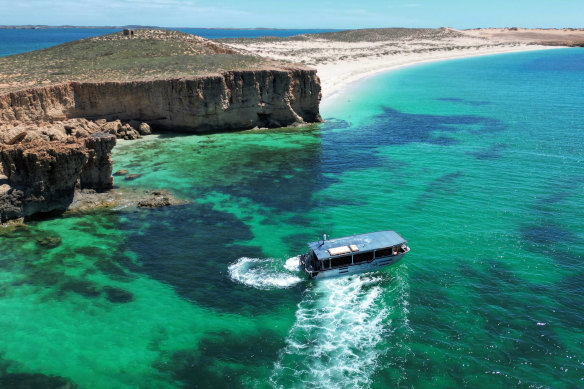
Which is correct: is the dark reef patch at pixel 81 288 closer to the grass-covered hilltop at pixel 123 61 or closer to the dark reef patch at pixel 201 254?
the dark reef patch at pixel 201 254

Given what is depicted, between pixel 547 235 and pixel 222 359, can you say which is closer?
pixel 222 359

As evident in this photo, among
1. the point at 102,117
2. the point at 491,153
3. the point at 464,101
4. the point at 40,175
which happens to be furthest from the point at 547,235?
the point at 464,101

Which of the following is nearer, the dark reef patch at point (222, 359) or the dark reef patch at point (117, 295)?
the dark reef patch at point (222, 359)

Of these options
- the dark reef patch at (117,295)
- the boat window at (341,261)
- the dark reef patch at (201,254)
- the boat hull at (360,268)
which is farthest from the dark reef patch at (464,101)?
the dark reef patch at (117,295)

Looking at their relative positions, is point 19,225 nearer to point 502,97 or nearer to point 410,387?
point 410,387

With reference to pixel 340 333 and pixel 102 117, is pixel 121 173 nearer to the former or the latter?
pixel 102 117

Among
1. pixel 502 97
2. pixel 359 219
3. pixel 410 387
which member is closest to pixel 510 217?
pixel 359 219
